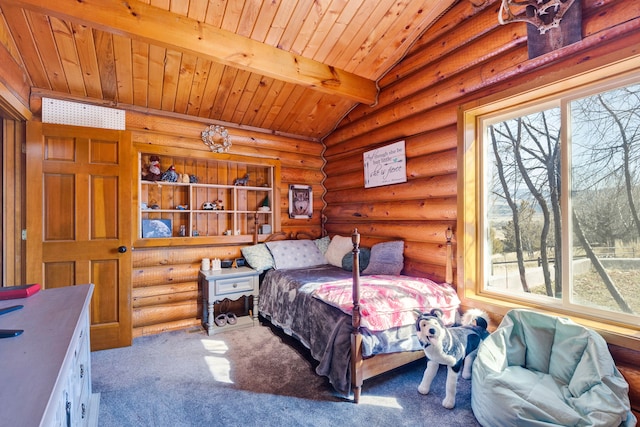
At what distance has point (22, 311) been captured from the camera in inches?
51.2

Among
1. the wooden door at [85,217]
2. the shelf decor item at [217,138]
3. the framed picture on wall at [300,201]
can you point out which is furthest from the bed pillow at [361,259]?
the wooden door at [85,217]

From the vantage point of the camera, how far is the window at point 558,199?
1900 millimetres

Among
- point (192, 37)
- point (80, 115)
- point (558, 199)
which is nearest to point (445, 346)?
point (558, 199)

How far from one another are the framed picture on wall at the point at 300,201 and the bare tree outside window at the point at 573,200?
249 centimetres

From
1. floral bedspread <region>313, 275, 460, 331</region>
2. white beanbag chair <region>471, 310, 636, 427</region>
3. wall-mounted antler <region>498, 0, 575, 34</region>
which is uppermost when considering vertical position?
wall-mounted antler <region>498, 0, 575, 34</region>

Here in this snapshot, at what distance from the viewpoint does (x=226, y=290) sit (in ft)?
10.9

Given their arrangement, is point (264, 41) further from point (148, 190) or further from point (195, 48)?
point (148, 190)

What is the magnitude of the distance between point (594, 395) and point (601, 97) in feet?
6.18

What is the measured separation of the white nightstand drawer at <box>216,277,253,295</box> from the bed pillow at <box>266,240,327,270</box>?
38 centimetres

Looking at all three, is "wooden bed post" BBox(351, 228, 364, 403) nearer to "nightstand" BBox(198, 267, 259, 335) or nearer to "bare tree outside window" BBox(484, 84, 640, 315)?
"bare tree outside window" BBox(484, 84, 640, 315)

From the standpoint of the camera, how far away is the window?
6.23 ft

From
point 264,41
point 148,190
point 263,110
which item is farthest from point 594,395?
point 148,190

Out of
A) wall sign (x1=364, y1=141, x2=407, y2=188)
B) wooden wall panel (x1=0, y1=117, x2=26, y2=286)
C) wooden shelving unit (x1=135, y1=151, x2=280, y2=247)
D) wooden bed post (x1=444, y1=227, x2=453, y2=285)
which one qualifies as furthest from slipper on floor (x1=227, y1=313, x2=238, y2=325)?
wooden bed post (x1=444, y1=227, x2=453, y2=285)

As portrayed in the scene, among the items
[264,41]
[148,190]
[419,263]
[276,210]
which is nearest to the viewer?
[264,41]
